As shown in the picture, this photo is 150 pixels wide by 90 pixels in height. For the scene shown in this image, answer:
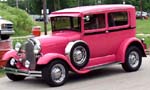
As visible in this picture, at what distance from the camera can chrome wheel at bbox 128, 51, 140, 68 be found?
40.0 feet

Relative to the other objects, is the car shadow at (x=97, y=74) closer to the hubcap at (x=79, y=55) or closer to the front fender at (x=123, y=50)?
the front fender at (x=123, y=50)

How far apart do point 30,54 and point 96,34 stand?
181cm

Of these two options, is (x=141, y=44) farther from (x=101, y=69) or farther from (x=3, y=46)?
(x=3, y=46)

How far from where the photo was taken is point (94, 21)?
11.5m

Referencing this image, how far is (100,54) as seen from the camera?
11625 mm

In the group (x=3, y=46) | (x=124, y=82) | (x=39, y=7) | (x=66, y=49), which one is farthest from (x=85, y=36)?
(x=39, y=7)

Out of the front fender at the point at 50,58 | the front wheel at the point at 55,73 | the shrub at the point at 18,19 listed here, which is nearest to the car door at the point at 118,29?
the front fender at the point at 50,58

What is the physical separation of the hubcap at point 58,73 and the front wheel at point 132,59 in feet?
7.06

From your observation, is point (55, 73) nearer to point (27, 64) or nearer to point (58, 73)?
point (58, 73)

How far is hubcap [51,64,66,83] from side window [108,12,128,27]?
6.54 feet

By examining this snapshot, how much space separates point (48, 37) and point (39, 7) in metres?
80.5

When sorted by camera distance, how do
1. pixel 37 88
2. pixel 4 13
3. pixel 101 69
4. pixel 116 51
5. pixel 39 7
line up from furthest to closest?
1. pixel 39 7
2. pixel 4 13
3. pixel 101 69
4. pixel 116 51
5. pixel 37 88

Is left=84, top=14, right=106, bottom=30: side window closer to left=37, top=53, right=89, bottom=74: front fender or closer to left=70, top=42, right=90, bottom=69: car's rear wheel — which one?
left=70, top=42, right=90, bottom=69: car's rear wheel

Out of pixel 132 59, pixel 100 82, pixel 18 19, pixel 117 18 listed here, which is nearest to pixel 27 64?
pixel 100 82
